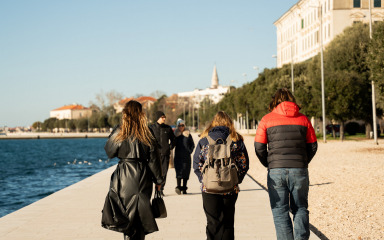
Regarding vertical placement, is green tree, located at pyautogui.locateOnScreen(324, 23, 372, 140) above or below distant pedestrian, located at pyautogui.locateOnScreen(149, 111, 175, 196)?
above

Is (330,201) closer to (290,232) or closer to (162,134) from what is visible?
(162,134)

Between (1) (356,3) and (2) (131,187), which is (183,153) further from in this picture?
(1) (356,3)

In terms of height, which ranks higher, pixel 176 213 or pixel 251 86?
pixel 251 86

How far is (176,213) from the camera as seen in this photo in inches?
397

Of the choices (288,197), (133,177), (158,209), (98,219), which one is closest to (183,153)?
(98,219)

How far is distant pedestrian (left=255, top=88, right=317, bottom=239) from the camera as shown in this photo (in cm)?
614

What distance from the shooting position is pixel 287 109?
6242 mm

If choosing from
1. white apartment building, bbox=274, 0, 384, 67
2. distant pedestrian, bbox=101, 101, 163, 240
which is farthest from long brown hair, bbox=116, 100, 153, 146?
white apartment building, bbox=274, 0, 384, 67

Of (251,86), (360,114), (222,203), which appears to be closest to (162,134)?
(222,203)

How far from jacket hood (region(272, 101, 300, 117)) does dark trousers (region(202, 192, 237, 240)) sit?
1.12 meters

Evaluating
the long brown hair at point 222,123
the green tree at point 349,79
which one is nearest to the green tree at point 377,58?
the green tree at point 349,79

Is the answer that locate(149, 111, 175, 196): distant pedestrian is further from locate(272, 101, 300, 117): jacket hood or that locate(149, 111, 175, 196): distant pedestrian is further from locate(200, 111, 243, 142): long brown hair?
locate(272, 101, 300, 117): jacket hood

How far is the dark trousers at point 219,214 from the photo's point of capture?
20.6 ft

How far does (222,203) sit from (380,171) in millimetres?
13973
